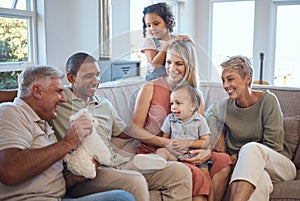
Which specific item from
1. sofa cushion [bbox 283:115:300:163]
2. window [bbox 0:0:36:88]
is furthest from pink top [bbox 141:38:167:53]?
window [bbox 0:0:36:88]

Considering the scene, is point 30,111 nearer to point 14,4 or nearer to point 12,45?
point 12,45

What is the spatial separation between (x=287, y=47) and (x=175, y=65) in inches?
177

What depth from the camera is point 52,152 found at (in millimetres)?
1318

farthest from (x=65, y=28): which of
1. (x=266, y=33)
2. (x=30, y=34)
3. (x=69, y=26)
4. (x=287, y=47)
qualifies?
(x=287, y=47)

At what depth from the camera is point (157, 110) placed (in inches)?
68.2

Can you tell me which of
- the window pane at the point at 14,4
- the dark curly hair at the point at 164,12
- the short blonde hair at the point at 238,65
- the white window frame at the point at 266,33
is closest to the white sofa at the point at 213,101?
the short blonde hair at the point at 238,65

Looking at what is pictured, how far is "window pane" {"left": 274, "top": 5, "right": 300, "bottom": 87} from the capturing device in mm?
5418

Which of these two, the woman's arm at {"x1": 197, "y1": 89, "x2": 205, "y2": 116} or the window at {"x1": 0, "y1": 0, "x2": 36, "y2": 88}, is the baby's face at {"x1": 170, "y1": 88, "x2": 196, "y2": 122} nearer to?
the woman's arm at {"x1": 197, "y1": 89, "x2": 205, "y2": 116}

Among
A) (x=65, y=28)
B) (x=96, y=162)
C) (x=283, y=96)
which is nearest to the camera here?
(x=96, y=162)

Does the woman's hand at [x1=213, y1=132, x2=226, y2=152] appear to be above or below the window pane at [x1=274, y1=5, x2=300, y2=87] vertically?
below

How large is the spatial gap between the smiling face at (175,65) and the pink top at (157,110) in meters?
0.07

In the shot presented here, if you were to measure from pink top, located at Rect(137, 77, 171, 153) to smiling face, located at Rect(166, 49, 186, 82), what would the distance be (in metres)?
0.07

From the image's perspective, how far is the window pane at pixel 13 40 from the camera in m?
2.93

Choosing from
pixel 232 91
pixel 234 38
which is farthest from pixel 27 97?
pixel 234 38
